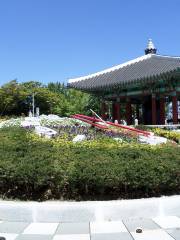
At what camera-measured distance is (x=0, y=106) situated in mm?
57375

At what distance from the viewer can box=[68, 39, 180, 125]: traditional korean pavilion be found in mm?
23141

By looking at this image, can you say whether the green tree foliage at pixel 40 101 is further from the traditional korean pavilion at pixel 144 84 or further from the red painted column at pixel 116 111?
the traditional korean pavilion at pixel 144 84

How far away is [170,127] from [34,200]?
47.3 ft

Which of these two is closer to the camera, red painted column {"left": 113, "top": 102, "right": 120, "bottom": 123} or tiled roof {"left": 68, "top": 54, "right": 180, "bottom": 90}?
tiled roof {"left": 68, "top": 54, "right": 180, "bottom": 90}

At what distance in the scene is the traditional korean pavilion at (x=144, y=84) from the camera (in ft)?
75.9

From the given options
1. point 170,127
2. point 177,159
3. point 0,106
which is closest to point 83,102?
point 0,106

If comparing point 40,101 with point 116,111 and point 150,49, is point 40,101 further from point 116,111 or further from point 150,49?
point 150,49

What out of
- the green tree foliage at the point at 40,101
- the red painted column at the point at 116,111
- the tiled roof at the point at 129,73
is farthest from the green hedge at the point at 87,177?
the green tree foliage at the point at 40,101

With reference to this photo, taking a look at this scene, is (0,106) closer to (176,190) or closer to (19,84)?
(19,84)

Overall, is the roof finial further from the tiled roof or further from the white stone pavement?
the white stone pavement

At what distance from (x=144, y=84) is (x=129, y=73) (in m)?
2.53

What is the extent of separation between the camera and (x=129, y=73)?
26266 mm

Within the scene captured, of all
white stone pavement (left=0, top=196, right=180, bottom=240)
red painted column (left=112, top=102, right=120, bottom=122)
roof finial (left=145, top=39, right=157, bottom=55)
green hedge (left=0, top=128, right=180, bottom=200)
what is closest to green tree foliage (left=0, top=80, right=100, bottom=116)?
red painted column (left=112, top=102, right=120, bottom=122)

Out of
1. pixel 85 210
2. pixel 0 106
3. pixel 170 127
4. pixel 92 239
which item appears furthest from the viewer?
pixel 0 106
